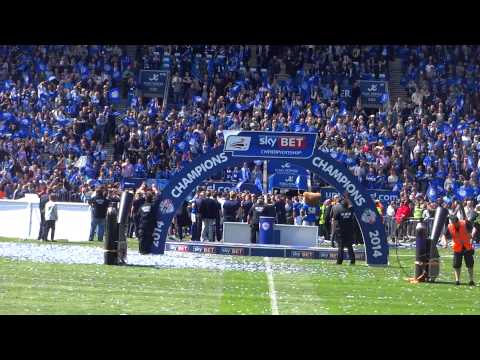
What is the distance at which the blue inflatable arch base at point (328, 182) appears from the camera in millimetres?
28953

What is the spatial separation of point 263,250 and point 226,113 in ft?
48.0

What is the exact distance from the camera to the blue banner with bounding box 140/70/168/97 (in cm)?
4794

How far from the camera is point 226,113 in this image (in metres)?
45.3

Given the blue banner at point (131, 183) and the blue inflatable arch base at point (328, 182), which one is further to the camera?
the blue banner at point (131, 183)

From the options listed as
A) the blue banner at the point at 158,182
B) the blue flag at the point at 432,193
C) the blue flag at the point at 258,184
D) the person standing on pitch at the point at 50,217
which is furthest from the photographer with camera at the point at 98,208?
the blue flag at the point at 432,193

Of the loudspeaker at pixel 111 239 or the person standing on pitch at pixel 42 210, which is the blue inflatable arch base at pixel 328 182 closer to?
the loudspeaker at pixel 111 239

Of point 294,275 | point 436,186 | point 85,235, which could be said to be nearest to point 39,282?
point 294,275

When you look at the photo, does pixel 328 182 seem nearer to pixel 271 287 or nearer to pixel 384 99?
pixel 271 287

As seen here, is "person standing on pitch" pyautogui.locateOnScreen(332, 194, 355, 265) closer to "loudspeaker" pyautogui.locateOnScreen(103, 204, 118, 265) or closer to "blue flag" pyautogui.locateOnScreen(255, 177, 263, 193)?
"loudspeaker" pyautogui.locateOnScreen(103, 204, 118, 265)

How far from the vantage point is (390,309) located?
1984 centimetres

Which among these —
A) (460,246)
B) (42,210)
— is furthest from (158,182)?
(460,246)

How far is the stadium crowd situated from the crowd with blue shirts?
0.05 metres

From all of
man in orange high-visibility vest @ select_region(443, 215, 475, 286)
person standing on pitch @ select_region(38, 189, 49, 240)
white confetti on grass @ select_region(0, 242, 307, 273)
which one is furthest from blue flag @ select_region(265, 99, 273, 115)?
man in orange high-visibility vest @ select_region(443, 215, 475, 286)

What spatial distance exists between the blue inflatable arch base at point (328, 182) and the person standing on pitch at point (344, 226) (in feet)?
0.91
